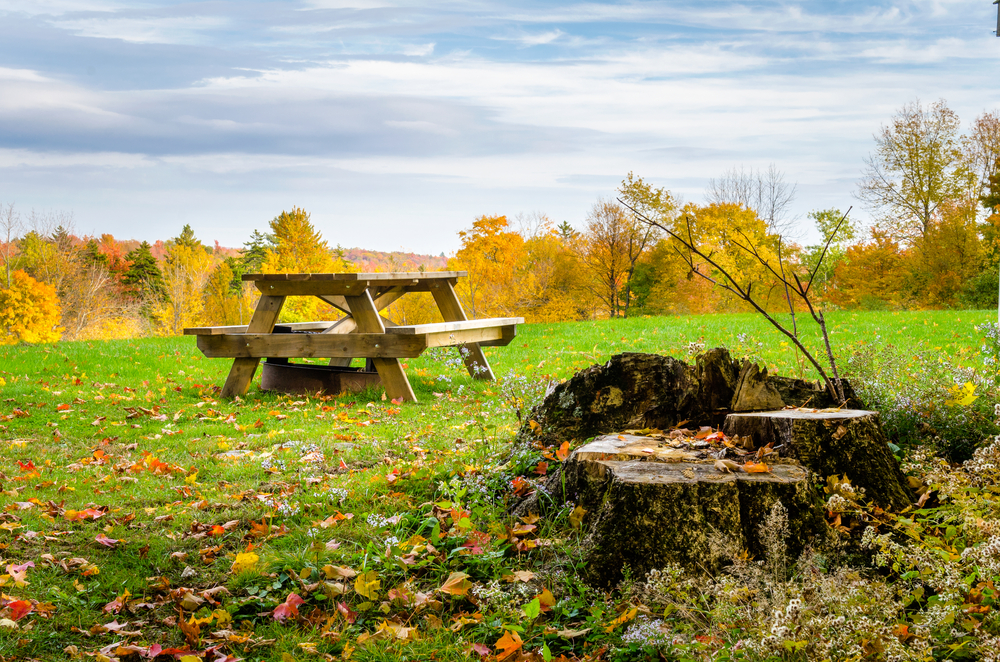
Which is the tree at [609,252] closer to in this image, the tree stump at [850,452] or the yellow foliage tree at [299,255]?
the yellow foliage tree at [299,255]

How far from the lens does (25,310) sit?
31000 mm

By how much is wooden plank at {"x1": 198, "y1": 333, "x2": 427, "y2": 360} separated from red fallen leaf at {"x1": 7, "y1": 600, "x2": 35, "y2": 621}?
4.51 meters

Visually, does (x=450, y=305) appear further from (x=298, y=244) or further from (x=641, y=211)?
(x=298, y=244)

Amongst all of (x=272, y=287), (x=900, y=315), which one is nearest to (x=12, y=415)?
(x=272, y=287)

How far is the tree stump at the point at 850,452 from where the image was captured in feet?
10.3

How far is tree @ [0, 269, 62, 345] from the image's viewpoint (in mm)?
30734

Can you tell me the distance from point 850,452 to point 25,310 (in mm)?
36075

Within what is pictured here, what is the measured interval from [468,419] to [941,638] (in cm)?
427

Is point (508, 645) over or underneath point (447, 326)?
underneath

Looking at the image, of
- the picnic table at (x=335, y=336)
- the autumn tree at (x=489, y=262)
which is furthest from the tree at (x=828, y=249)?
the picnic table at (x=335, y=336)

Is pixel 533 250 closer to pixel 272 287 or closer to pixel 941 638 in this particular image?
pixel 272 287

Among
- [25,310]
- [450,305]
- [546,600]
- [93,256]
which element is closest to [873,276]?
[450,305]

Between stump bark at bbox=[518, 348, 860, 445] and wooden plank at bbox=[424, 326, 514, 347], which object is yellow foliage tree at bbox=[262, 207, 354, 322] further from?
stump bark at bbox=[518, 348, 860, 445]

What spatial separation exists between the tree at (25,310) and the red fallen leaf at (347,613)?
33.9m
